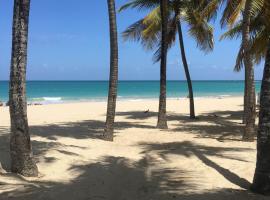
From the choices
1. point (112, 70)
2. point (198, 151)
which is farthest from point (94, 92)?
point (198, 151)

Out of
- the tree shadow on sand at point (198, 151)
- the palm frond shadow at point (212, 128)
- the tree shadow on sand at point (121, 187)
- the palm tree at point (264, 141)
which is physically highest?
the palm tree at point (264, 141)

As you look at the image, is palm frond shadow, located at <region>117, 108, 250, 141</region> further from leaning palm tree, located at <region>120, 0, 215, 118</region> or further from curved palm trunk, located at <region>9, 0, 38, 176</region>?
curved palm trunk, located at <region>9, 0, 38, 176</region>

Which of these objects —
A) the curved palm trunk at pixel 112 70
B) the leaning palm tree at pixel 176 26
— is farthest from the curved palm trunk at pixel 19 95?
the leaning palm tree at pixel 176 26

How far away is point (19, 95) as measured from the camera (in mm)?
6969

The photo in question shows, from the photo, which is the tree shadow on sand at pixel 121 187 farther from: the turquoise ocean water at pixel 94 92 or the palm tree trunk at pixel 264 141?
the turquoise ocean water at pixel 94 92

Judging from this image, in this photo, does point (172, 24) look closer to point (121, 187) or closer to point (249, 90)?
point (249, 90)

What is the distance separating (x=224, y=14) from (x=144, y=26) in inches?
223

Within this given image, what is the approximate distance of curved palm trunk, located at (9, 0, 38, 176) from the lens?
688 cm

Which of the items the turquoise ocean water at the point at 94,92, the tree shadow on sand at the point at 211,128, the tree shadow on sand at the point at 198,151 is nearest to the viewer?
the tree shadow on sand at the point at 198,151

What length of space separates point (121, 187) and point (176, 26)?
12.4 m

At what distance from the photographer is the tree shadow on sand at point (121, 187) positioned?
6188 mm

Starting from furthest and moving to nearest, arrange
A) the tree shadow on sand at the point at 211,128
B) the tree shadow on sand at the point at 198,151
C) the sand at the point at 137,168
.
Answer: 1. the tree shadow on sand at the point at 211,128
2. the tree shadow on sand at the point at 198,151
3. the sand at the point at 137,168

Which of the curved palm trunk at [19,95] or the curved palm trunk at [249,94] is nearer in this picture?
the curved palm trunk at [19,95]

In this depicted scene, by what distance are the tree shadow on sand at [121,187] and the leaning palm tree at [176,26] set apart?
906 cm
